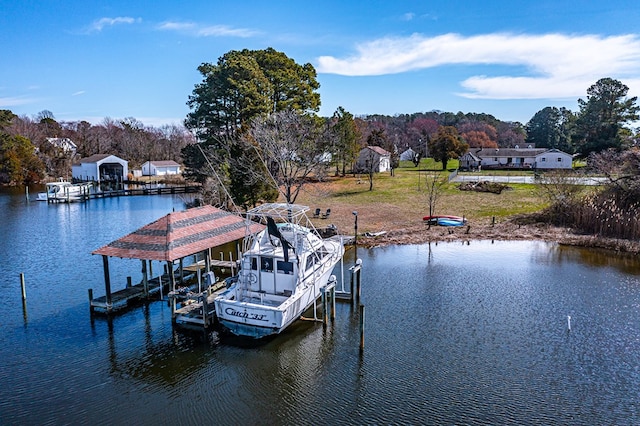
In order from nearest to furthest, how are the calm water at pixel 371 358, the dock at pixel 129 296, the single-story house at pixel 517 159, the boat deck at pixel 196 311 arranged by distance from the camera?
the calm water at pixel 371 358
the boat deck at pixel 196 311
the dock at pixel 129 296
the single-story house at pixel 517 159

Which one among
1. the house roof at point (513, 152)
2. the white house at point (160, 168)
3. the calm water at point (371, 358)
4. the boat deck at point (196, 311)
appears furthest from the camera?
the white house at point (160, 168)

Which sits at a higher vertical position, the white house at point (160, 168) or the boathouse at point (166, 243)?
the white house at point (160, 168)

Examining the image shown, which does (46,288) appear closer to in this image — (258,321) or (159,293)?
(159,293)

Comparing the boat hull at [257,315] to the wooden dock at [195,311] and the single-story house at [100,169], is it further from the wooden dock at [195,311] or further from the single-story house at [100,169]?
the single-story house at [100,169]

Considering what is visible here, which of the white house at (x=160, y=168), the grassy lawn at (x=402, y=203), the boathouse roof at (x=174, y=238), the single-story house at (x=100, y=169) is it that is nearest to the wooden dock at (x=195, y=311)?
the boathouse roof at (x=174, y=238)

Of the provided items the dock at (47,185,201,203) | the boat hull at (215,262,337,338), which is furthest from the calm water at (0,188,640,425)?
the dock at (47,185,201,203)

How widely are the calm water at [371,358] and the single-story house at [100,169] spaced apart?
51939 millimetres

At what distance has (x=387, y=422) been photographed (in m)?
11.9

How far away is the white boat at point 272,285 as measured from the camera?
1614cm

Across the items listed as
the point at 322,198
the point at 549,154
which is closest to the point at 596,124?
the point at 549,154

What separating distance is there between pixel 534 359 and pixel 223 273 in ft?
52.4

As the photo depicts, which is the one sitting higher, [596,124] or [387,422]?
[596,124]

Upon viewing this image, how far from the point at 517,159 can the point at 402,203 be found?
119 ft

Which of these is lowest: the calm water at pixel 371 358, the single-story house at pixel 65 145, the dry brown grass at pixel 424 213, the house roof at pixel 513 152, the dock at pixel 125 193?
the calm water at pixel 371 358
